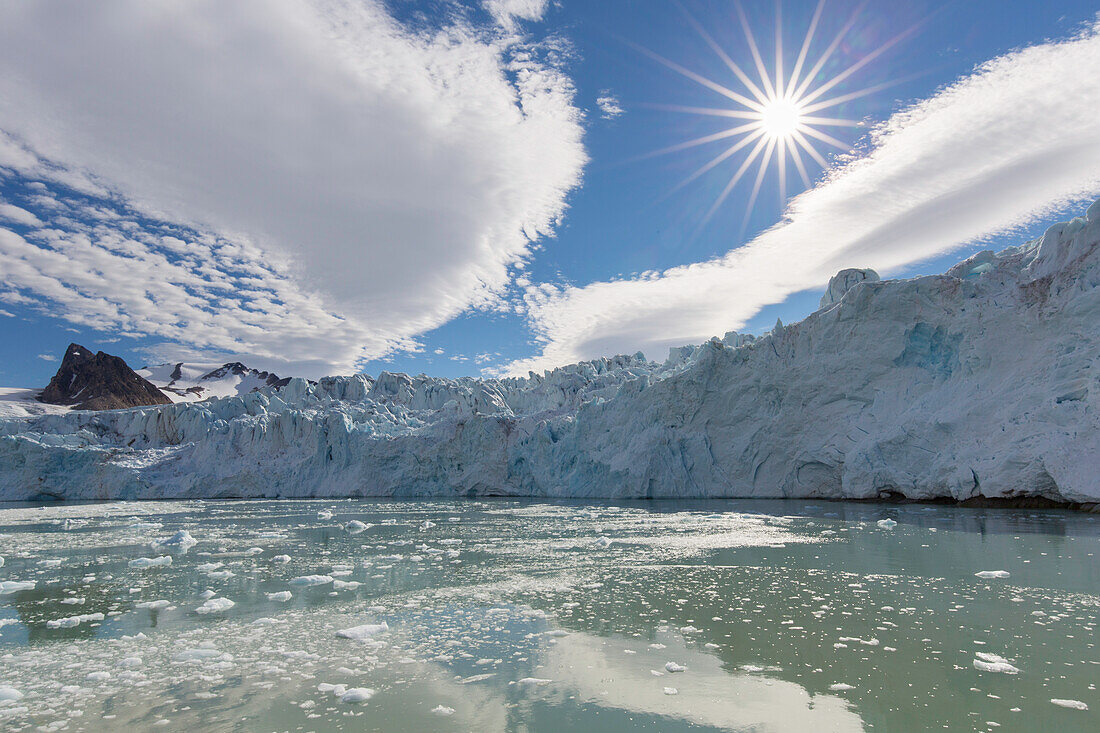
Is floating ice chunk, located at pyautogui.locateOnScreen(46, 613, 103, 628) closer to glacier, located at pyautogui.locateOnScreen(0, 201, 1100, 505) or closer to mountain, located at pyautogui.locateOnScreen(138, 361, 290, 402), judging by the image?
glacier, located at pyautogui.locateOnScreen(0, 201, 1100, 505)

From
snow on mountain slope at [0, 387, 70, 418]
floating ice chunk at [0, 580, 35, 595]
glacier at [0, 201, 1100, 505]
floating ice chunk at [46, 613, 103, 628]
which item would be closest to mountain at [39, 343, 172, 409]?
snow on mountain slope at [0, 387, 70, 418]

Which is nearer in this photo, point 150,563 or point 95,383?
point 150,563

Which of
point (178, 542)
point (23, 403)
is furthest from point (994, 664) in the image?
point (23, 403)

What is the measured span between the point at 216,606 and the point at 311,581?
134cm

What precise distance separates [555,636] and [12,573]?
329 inches

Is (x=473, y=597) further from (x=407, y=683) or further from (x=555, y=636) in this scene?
(x=407, y=683)

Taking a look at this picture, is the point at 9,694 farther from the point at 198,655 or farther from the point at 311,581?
the point at 311,581

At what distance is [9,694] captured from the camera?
3725 millimetres

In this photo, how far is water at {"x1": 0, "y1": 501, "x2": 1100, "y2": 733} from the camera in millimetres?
3395

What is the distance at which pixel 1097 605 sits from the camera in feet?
17.6

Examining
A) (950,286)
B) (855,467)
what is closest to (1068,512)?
(855,467)

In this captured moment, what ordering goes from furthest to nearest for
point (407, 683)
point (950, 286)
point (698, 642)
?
1. point (950, 286)
2. point (698, 642)
3. point (407, 683)

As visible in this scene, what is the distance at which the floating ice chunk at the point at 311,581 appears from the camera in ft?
23.9

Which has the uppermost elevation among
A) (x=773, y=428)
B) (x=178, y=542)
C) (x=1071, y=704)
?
(x=773, y=428)
